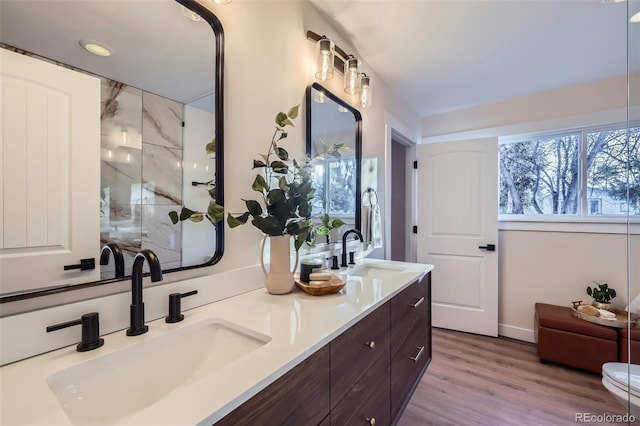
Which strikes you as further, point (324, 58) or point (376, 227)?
point (376, 227)

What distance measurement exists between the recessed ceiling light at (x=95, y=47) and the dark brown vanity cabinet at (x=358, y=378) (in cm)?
92

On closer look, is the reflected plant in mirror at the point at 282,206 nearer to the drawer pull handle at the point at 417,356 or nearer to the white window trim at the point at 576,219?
the drawer pull handle at the point at 417,356

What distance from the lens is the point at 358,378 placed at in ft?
2.94

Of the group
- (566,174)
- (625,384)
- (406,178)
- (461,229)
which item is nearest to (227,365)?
(625,384)

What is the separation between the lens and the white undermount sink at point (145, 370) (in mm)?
550

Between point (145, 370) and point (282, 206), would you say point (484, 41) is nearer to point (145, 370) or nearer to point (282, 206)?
point (282, 206)

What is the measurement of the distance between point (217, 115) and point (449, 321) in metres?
2.97

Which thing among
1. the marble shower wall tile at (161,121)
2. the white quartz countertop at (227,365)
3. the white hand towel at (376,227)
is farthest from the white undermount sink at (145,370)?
the white hand towel at (376,227)

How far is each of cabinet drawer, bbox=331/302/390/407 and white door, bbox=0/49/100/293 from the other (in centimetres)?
69

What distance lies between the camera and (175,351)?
2.42 feet

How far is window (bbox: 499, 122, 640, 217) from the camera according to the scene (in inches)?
92.4

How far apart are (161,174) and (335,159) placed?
3.57 ft

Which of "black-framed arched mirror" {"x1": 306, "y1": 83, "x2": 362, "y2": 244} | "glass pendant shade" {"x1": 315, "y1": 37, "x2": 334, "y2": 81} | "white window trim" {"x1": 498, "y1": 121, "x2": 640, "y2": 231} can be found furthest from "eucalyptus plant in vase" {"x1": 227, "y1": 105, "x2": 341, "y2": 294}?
"white window trim" {"x1": 498, "y1": 121, "x2": 640, "y2": 231}

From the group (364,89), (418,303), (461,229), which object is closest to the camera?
(418,303)
